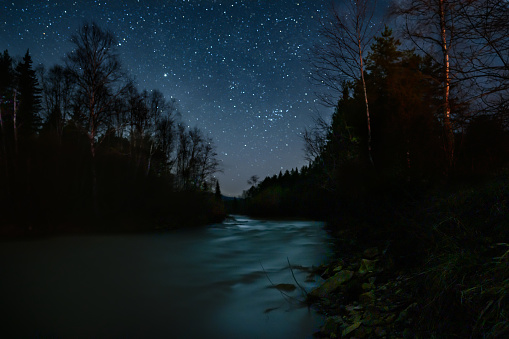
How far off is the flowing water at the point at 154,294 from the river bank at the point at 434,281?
67 centimetres

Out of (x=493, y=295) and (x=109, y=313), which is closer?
(x=493, y=295)

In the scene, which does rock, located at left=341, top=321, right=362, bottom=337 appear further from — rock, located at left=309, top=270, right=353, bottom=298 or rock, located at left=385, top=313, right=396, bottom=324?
rock, located at left=309, top=270, right=353, bottom=298

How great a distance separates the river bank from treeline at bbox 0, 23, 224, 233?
1501 cm

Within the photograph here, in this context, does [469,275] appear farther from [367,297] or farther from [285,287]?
[285,287]

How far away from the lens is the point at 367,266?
4633 mm

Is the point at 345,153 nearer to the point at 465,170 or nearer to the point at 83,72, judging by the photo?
the point at 465,170

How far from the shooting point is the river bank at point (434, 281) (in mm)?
2271

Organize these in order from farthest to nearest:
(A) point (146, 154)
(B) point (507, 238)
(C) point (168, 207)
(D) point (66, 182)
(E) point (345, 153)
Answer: (A) point (146, 154) < (C) point (168, 207) < (E) point (345, 153) < (D) point (66, 182) < (B) point (507, 238)

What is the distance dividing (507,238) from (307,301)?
9.34ft

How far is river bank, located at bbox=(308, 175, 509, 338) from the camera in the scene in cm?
227

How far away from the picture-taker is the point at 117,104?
54.1ft

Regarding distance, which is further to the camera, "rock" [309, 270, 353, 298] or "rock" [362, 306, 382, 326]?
"rock" [309, 270, 353, 298]

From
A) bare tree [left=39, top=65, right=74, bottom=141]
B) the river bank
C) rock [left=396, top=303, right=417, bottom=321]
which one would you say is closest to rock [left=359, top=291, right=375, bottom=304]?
the river bank

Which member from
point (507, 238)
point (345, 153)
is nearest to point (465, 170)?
point (507, 238)
